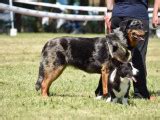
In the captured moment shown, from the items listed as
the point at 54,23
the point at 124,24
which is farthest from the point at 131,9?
the point at 54,23

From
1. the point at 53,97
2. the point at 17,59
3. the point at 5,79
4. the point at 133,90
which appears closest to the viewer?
the point at 53,97

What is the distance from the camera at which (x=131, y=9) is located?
10.1 m

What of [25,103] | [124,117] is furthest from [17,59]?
[124,117]

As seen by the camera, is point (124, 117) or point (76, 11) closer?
point (124, 117)

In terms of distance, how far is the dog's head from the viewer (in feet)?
31.2

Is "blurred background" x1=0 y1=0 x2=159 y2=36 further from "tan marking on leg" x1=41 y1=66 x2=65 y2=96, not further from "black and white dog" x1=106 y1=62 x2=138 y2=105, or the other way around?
"black and white dog" x1=106 y1=62 x2=138 y2=105

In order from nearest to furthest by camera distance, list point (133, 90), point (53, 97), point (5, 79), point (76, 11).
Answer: point (53, 97), point (133, 90), point (5, 79), point (76, 11)

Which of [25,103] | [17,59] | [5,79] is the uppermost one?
[25,103]

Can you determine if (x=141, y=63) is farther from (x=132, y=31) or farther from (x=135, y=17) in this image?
(x=132, y=31)

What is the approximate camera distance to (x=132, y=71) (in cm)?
937

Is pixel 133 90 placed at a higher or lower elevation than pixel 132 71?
lower

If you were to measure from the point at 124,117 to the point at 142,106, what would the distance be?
3.65ft

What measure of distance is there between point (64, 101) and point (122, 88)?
0.96m

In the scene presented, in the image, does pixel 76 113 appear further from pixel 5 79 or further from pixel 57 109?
pixel 5 79
